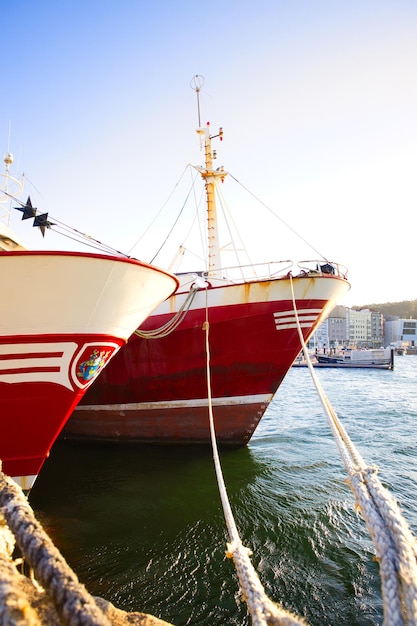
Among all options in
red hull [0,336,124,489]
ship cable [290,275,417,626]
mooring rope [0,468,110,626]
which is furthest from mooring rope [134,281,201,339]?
mooring rope [0,468,110,626]

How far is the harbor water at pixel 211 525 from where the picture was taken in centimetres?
421

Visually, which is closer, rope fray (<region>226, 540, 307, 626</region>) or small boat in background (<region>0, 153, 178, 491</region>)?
rope fray (<region>226, 540, 307, 626</region>)

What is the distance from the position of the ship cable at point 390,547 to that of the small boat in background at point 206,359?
18.5ft

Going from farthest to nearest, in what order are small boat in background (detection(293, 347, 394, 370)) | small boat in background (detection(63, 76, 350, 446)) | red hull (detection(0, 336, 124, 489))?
1. small boat in background (detection(293, 347, 394, 370))
2. small boat in background (detection(63, 76, 350, 446))
3. red hull (detection(0, 336, 124, 489))

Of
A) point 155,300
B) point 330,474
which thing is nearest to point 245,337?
point 155,300

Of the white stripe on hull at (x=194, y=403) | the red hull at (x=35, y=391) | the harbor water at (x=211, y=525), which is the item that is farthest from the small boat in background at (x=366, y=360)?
the red hull at (x=35, y=391)

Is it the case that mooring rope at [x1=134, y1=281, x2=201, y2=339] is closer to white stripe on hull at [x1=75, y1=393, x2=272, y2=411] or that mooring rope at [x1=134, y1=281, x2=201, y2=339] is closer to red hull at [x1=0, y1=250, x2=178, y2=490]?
white stripe on hull at [x1=75, y1=393, x2=272, y2=411]

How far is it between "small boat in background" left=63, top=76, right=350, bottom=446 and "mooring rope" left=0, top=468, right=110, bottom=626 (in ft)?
21.2

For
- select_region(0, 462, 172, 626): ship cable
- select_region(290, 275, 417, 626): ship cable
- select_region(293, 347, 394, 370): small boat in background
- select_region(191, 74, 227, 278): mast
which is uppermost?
select_region(191, 74, 227, 278): mast

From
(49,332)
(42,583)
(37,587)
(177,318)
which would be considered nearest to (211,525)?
(49,332)

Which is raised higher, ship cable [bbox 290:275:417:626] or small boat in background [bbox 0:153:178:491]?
small boat in background [bbox 0:153:178:491]

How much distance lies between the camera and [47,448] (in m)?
5.40

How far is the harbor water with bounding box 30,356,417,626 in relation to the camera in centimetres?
421

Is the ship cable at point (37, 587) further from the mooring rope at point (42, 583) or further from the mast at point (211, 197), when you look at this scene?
the mast at point (211, 197)
